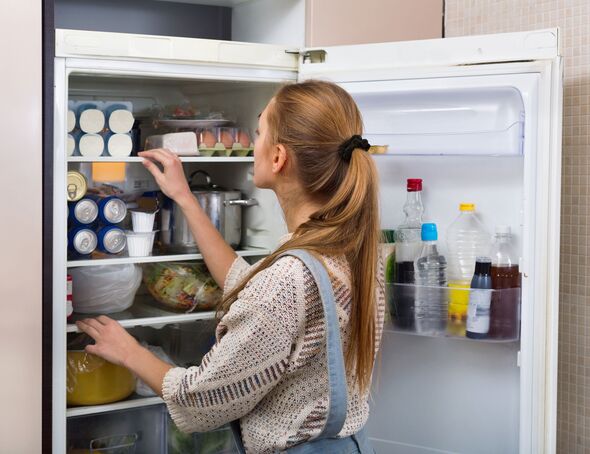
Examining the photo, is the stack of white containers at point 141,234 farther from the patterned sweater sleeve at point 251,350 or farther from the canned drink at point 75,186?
the patterned sweater sleeve at point 251,350

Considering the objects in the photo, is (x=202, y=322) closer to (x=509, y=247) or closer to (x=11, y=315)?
(x=11, y=315)

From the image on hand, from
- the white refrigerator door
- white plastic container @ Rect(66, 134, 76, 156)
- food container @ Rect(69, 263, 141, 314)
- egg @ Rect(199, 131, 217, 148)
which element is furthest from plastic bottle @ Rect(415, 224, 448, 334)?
white plastic container @ Rect(66, 134, 76, 156)

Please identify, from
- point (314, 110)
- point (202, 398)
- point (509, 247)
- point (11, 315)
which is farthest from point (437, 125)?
point (11, 315)

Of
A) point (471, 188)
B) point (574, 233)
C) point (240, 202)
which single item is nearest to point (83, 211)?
point (240, 202)

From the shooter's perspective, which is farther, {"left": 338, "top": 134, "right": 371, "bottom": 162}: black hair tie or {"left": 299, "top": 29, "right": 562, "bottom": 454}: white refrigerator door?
{"left": 299, "top": 29, "right": 562, "bottom": 454}: white refrigerator door

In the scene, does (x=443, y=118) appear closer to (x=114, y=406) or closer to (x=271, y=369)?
(x=271, y=369)

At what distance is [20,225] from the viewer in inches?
60.1

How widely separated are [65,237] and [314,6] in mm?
788

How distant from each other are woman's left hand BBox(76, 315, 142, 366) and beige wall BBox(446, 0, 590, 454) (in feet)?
3.60

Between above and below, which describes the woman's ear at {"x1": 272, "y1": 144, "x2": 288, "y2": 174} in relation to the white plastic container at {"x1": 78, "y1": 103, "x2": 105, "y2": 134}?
below

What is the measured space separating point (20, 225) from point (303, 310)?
0.59 meters

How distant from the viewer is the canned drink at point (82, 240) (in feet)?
5.70

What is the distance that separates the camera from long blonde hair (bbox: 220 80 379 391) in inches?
54.2

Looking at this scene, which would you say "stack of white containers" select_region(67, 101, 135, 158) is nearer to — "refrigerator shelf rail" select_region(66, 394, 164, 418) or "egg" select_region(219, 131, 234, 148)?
"egg" select_region(219, 131, 234, 148)
